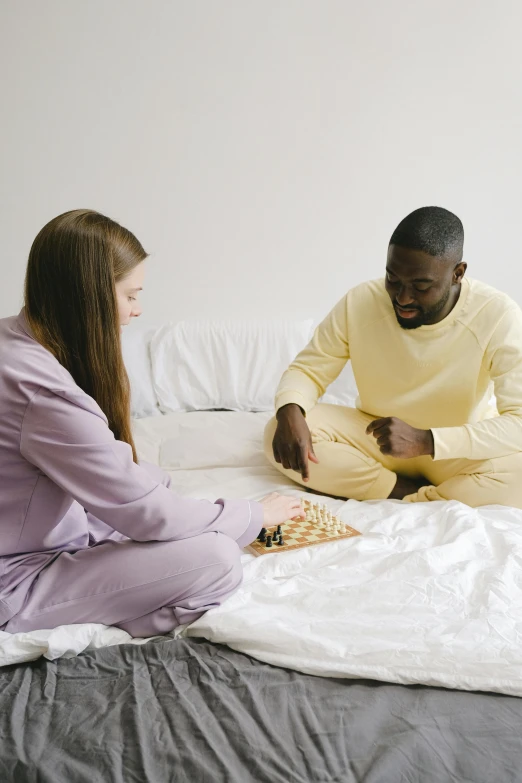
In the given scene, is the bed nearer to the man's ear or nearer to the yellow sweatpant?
the yellow sweatpant

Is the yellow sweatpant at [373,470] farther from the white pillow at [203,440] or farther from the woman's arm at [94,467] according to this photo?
the woman's arm at [94,467]

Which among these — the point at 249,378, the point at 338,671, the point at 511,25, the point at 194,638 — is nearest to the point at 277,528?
the point at 194,638

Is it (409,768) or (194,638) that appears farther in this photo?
(194,638)

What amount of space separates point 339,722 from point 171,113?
272 cm

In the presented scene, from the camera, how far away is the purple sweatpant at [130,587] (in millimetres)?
1430

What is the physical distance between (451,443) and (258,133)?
1.85 meters

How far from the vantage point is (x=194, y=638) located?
1434 mm

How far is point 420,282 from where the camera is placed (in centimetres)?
204

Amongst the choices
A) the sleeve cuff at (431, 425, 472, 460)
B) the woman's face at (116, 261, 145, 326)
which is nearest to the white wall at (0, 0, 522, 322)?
the sleeve cuff at (431, 425, 472, 460)

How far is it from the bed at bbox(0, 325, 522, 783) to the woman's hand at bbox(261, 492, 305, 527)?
0.13 metres

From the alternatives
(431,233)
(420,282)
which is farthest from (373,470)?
(431,233)

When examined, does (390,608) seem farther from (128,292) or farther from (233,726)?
(128,292)

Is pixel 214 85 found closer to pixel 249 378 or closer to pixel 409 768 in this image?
pixel 249 378

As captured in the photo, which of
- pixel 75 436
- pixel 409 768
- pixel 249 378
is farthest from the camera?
pixel 249 378
